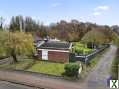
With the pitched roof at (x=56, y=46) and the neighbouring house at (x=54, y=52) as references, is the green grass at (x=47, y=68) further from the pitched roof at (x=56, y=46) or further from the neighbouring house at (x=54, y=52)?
the pitched roof at (x=56, y=46)

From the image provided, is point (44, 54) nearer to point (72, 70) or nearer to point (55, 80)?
point (72, 70)

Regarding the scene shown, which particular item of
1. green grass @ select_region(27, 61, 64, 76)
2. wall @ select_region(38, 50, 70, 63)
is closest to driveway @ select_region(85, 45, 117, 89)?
green grass @ select_region(27, 61, 64, 76)

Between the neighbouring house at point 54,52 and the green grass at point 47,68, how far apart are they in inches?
56.4

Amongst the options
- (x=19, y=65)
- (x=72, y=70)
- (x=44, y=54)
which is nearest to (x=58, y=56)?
(x=44, y=54)

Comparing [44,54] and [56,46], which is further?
[56,46]

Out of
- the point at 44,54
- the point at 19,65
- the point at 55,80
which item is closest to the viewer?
the point at 55,80

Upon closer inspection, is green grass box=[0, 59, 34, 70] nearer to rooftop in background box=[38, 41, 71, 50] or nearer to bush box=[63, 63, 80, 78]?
rooftop in background box=[38, 41, 71, 50]

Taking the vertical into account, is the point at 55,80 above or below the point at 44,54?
below

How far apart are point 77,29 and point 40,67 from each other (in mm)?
56118

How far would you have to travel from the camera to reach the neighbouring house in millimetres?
30000

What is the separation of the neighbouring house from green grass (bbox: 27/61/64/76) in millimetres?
1433

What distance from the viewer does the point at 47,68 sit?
87.7ft

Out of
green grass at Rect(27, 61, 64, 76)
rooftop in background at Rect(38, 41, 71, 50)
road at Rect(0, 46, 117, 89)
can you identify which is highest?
rooftop in background at Rect(38, 41, 71, 50)

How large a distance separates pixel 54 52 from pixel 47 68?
4.61 m
